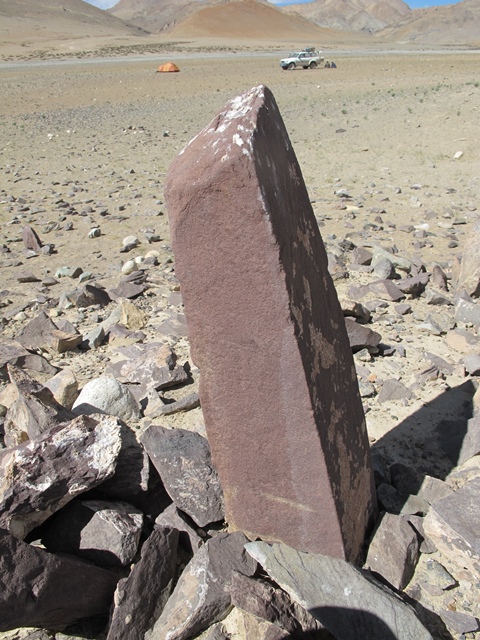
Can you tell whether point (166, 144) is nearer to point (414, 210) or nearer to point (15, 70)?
point (414, 210)

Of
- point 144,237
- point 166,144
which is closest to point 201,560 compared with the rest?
point 144,237

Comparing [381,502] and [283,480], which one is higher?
[283,480]

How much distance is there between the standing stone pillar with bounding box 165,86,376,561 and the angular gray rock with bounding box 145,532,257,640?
6.9 inches

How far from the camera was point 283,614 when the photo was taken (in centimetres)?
206

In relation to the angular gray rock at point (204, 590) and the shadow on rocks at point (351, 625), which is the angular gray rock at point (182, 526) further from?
the shadow on rocks at point (351, 625)

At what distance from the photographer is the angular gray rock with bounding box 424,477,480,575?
2.36 meters

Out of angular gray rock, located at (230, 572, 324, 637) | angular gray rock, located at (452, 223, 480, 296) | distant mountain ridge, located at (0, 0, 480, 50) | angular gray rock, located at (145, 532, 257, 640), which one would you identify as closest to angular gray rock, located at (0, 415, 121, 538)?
angular gray rock, located at (145, 532, 257, 640)

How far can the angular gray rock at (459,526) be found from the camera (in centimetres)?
236

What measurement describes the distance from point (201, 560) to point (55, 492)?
24.2 inches

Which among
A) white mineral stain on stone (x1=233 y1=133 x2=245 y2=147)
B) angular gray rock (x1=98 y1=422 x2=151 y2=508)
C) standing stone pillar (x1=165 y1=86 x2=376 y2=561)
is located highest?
white mineral stain on stone (x1=233 y1=133 x2=245 y2=147)

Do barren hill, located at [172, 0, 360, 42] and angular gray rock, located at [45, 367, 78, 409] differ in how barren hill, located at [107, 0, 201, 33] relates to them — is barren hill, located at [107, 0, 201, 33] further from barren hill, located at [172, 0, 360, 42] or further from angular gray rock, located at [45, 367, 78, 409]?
angular gray rock, located at [45, 367, 78, 409]

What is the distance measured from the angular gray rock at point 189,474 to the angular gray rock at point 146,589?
197 millimetres

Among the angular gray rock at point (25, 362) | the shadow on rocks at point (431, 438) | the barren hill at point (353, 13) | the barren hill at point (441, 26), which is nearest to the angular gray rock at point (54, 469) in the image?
the shadow on rocks at point (431, 438)

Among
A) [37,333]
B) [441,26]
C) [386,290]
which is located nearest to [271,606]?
Result: [37,333]
